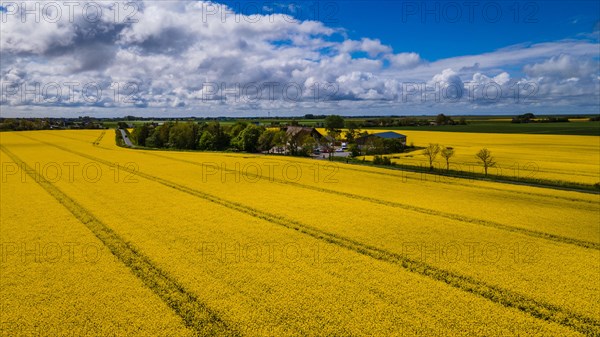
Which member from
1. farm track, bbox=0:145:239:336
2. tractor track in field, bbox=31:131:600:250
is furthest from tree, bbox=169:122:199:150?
farm track, bbox=0:145:239:336

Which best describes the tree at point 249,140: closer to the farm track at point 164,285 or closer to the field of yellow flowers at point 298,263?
the field of yellow flowers at point 298,263

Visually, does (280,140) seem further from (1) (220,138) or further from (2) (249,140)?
(1) (220,138)

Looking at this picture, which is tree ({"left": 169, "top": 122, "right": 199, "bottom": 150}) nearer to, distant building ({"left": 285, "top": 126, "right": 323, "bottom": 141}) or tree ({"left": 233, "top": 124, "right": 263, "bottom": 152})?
tree ({"left": 233, "top": 124, "right": 263, "bottom": 152})

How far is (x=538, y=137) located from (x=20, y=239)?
4438 inches

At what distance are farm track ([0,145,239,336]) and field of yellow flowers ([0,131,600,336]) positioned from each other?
64 mm

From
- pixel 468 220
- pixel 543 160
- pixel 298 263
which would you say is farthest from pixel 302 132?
pixel 298 263

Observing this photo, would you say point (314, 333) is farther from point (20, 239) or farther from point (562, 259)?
point (20, 239)

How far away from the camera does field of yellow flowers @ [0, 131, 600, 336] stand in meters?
12.2

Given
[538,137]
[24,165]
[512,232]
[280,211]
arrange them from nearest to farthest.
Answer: [512,232] → [280,211] → [24,165] → [538,137]

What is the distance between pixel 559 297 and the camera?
45.1ft

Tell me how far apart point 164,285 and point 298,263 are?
587 cm

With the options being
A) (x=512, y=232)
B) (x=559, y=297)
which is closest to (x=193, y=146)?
(x=512, y=232)

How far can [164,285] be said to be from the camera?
14.6 meters

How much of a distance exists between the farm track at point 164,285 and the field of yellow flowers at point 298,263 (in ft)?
0.21
